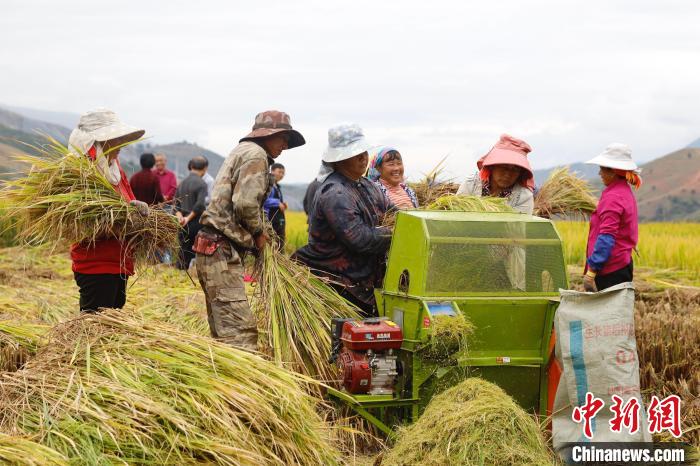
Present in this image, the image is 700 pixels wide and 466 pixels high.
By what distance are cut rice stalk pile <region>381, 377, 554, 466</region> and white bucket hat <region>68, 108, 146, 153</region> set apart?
2.51 meters

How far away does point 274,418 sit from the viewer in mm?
3762

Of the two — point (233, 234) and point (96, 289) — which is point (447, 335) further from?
point (96, 289)

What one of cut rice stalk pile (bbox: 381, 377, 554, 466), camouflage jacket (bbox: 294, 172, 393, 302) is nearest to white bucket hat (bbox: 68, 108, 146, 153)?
camouflage jacket (bbox: 294, 172, 393, 302)

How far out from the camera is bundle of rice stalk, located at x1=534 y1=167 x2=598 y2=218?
282 inches

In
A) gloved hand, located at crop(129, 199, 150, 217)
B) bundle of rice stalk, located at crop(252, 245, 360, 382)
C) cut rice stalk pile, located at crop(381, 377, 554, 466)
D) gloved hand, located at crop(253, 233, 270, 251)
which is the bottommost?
cut rice stalk pile, located at crop(381, 377, 554, 466)

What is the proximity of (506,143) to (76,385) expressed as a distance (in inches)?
132

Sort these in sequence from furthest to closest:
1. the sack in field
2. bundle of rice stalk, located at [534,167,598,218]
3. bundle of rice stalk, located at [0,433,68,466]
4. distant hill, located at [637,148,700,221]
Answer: distant hill, located at [637,148,700,221] → bundle of rice stalk, located at [534,167,598,218] → the sack in field → bundle of rice stalk, located at [0,433,68,466]

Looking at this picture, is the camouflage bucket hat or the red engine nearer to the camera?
the red engine

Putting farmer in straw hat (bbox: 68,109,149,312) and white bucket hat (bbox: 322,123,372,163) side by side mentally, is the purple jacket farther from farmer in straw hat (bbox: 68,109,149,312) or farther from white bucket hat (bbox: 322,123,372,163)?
farmer in straw hat (bbox: 68,109,149,312)

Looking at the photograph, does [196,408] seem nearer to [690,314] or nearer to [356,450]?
[356,450]

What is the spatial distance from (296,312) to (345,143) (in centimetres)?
110

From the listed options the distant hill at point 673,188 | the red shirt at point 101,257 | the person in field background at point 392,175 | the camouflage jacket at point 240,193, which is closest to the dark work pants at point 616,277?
the person in field background at point 392,175

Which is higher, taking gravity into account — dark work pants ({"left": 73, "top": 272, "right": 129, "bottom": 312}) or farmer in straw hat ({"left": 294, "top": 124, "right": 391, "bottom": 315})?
farmer in straw hat ({"left": 294, "top": 124, "right": 391, "bottom": 315})

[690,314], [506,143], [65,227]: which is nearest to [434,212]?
[506,143]
